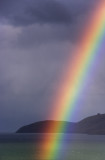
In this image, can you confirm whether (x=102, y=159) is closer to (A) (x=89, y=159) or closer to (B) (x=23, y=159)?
(A) (x=89, y=159)

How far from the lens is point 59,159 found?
387 ft

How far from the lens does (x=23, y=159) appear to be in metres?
119

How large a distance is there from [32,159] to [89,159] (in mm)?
15765

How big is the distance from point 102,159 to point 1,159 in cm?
2755

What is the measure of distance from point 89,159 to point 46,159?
12.3 m

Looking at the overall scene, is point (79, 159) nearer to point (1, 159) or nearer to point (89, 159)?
point (89, 159)

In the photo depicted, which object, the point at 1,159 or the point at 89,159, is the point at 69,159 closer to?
the point at 89,159

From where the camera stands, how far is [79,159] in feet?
392

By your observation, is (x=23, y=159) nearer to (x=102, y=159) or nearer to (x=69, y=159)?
(x=69, y=159)

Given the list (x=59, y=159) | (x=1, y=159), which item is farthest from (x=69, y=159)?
(x=1, y=159)

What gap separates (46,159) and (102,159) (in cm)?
1548

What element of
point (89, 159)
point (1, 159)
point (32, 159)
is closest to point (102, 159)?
point (89, 159)

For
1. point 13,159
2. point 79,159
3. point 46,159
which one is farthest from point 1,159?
point 79,159

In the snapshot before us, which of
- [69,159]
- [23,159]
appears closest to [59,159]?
[69,159]
